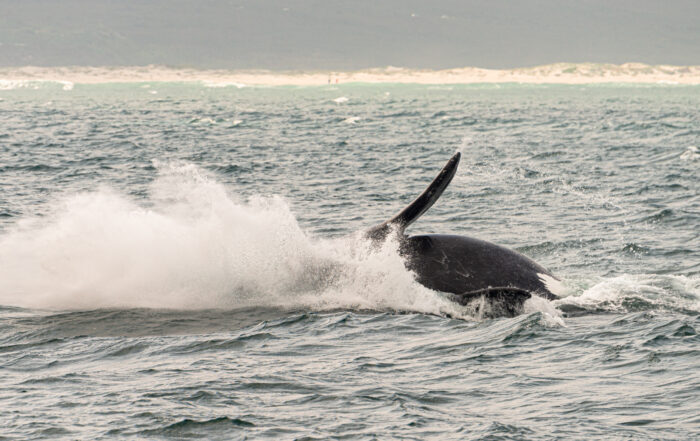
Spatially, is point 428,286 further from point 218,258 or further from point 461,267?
point 218,258

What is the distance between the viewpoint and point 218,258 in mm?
12414

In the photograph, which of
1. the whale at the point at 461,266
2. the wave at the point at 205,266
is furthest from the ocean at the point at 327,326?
the whale at the point at 461,266

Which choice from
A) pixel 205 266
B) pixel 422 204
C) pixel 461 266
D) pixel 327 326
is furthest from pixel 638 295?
pixel 205 266

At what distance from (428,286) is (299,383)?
8.93ft

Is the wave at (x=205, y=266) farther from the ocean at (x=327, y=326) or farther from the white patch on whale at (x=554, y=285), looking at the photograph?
the white patch on whale at (x=554, y=285)

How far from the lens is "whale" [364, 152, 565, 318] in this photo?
10.2 metres

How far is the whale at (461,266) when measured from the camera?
1023cm

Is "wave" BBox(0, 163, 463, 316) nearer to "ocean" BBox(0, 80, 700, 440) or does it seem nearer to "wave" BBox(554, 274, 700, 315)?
"ocean" BBox(0, 80, 700, 440)

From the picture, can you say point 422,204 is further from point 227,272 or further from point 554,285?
point 227,272

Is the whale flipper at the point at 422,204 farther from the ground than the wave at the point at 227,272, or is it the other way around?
the whale flipper at the point at 422,204

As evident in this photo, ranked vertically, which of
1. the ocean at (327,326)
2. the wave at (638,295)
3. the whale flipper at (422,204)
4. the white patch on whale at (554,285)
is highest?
the whale flipper at (422,204)

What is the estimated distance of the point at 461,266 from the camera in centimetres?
1038

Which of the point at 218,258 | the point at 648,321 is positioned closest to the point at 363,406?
the point at 648,321

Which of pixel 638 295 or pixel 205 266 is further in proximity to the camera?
pixel 205 266
